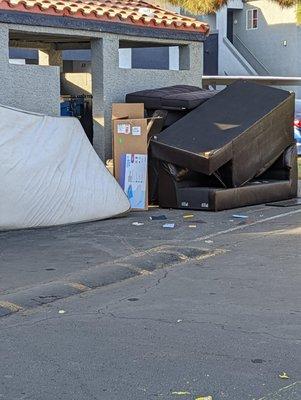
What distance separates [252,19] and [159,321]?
33754 millimetres

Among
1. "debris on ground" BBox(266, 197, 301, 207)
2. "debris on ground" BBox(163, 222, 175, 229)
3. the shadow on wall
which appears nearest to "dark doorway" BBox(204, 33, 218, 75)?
the shadow on wall

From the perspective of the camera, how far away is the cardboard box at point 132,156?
1252cm

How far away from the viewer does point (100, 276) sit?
26.3 ft

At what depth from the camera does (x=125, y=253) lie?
909cm

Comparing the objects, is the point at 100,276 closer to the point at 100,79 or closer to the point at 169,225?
the point at 169,225

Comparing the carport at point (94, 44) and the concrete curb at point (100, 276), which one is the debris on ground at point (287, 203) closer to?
the carport at point (94, 44)

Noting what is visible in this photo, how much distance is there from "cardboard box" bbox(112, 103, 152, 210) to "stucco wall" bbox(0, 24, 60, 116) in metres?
1.16

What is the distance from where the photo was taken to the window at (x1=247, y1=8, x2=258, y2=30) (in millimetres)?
37844

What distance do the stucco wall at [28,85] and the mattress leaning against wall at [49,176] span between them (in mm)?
1124

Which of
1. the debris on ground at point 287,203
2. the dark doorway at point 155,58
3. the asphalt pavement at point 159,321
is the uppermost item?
the dark doorway at point 155,58

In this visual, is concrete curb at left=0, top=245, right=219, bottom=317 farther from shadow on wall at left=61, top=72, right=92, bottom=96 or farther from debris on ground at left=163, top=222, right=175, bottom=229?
shadow on wall at left=61, top=72, right=92, bottom=96

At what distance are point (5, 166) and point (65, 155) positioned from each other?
45.8 inches

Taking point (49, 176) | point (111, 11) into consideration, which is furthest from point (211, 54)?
point (49, 176)

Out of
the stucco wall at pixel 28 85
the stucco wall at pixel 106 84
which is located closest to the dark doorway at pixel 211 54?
the stucco wall at pixel 106 84
